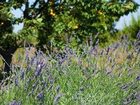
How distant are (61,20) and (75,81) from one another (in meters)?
4.00

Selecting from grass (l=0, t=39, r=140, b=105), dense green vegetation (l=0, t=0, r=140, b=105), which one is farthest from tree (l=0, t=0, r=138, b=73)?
grass (l=0, t=39, r=140, b=105)

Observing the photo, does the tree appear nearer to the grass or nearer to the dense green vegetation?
the dense green vegetation

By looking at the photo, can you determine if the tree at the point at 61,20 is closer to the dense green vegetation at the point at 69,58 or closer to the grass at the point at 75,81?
the dense green vegetation at the point at 69,58

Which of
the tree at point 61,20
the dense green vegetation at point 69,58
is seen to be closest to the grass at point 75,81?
the dense green vegetation at point 69,58

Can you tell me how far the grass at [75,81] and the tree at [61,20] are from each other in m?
3.12

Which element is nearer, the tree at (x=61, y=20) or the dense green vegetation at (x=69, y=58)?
the dense green vegetation at (x=69, y=58)

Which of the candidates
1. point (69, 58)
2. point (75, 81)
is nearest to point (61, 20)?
point (69, 58)

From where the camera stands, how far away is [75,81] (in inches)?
187

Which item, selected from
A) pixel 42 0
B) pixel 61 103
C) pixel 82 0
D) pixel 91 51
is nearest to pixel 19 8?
pixel 42 0

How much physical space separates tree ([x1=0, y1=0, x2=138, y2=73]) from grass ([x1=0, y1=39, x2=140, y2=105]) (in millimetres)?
3122

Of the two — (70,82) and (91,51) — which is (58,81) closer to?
(70,82)

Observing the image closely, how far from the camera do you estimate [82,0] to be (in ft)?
28.2

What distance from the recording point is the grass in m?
3.82

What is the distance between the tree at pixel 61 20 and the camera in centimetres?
857
